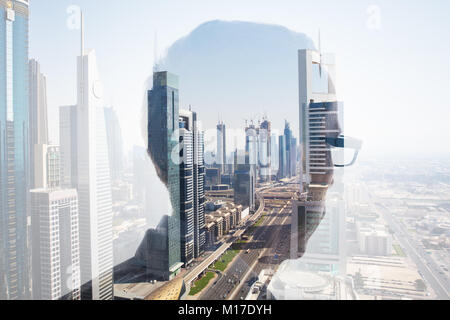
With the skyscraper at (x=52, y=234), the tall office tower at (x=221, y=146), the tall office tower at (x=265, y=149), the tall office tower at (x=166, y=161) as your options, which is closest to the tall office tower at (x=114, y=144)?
the skyscraper at (x=52, y=234)

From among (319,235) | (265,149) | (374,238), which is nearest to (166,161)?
(265,149)

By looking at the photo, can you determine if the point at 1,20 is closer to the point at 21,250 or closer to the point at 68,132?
the point at 68,132

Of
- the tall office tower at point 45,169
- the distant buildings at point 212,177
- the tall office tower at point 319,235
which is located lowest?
the tall office tower at point 319,235

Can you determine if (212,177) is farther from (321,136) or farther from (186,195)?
(321,136)

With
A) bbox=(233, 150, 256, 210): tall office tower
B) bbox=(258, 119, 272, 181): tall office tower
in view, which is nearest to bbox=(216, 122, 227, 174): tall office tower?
bbox=(233, 150, 256, 210): tall office tower

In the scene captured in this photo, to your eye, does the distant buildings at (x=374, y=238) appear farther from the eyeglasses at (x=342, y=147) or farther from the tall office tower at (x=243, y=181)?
the tall office tower at (x=243, y=181)

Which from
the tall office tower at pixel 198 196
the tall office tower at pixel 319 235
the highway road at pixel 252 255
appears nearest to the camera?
the tall office tower at pixel 319 235
